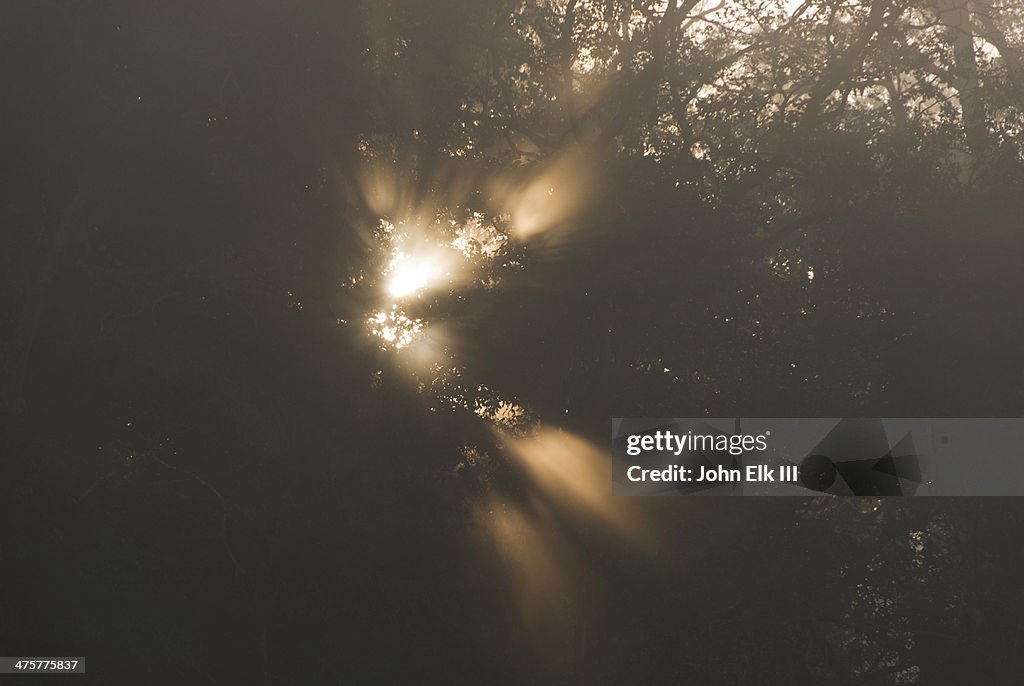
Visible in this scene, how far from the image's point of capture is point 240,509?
44.8 feet

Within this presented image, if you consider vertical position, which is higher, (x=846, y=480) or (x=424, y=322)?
(x=424, y=322)

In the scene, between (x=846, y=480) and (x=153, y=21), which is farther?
(x=846, y=480)

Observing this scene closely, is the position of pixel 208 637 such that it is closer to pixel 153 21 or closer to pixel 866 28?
pixel 153 21

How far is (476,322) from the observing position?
13.6 metres

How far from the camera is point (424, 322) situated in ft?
44.9

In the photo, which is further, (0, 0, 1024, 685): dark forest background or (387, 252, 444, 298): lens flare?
(387, 252, 444, 298): lens flare

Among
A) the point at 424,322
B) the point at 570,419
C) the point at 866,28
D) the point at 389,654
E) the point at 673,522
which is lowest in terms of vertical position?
the point at 389,654

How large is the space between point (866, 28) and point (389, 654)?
9613 mm

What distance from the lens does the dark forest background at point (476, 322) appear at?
1346 cm

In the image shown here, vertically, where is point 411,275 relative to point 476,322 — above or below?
above

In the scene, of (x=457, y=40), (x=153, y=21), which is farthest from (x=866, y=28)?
(x=153, y=21)

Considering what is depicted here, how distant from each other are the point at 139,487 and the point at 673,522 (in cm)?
638

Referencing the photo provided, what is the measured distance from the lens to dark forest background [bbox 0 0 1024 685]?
13461mm

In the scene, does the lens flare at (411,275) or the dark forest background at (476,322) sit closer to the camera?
the dark forest background at (476,322)
